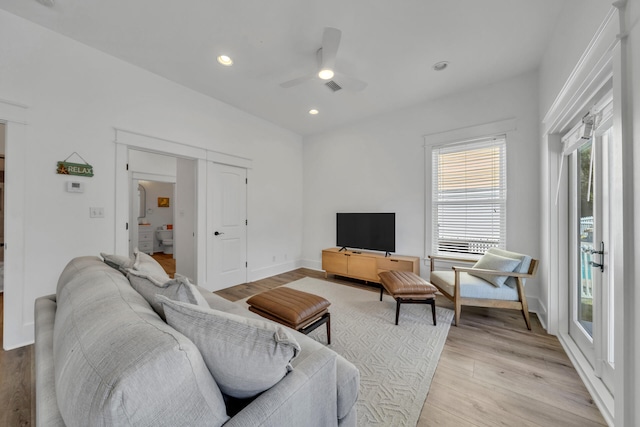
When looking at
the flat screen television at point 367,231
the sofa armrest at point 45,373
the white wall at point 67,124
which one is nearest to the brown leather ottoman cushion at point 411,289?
the flat screen television at point 367,231

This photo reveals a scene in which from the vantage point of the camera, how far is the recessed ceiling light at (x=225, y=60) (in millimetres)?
2768

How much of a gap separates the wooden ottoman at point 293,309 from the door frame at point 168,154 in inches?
73.9

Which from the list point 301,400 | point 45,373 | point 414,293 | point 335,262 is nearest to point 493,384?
point 414,293

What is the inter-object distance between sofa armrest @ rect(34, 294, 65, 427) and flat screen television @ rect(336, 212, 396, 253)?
12.1 ft

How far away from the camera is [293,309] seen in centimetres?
197

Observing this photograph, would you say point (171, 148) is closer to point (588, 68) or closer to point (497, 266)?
point (588, 68)

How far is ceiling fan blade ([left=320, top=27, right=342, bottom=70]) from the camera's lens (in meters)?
2.05

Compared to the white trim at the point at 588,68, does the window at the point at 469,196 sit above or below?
below

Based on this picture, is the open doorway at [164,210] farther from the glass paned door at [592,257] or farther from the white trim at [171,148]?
the glass paned door at [592,257]

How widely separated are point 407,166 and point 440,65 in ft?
4.91

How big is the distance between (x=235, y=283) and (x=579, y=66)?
14.9 feet

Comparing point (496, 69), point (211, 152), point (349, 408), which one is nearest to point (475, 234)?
point (496, 69)

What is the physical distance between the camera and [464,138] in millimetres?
3525

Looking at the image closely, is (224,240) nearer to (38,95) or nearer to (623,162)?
(38,95)
